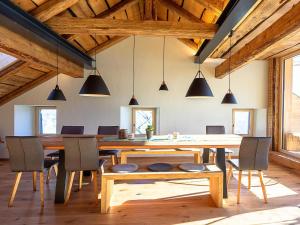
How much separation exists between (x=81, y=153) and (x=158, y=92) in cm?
319

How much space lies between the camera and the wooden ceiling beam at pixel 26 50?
2649 mm

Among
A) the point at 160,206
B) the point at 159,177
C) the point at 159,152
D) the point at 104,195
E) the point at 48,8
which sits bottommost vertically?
the point at 160,206

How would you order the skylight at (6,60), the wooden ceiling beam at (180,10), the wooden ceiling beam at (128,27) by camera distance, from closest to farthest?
1. the wooden ceiling beam at (128,27)
2. the skylight at (6,60)
3. the wooden ceiling beam at (180,10)

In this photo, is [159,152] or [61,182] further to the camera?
[159,152]

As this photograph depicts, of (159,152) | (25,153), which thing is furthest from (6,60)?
(159,152)

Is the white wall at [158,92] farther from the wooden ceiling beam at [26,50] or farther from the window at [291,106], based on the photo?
the wooden ceiling beam at [26,50]

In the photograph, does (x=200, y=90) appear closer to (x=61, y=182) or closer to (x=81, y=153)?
(x=81, y=153)

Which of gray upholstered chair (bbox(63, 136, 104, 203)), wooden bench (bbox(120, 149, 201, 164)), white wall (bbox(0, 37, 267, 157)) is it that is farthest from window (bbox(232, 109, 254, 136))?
gray upholstered chair (bbox(63, 136, 104, 203))

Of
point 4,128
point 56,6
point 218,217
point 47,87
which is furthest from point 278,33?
point 4,128

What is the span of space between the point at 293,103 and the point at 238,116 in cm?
132

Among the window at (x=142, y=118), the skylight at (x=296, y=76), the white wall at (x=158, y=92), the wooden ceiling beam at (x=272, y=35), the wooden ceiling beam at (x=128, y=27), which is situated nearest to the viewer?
the wooden ceiling beam at (x=272, y=35)

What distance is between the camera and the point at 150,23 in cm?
329

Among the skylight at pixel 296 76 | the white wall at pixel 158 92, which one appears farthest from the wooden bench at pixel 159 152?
the skylight at pixel 296 76

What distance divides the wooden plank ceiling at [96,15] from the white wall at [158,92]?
1.38ft
